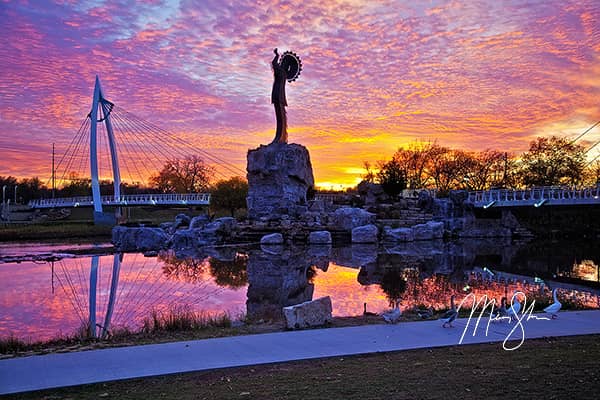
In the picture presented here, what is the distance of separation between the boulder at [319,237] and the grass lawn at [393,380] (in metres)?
31.1

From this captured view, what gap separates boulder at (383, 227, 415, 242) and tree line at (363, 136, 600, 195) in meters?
21.1

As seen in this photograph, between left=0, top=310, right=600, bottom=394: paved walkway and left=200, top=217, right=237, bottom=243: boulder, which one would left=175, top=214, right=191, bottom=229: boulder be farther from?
left=0, top=310, right=600, bottom=394: paved walkway

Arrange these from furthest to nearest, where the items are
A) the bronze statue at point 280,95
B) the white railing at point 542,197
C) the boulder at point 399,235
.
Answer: the bronze statue at point 280,95 → the boulder at point 399,235 → the white railing at point 542,197

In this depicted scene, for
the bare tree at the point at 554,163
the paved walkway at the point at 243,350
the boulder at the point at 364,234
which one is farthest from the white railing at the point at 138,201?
the paved walkway at the point at 243,350

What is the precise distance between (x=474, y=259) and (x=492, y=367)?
2310 cm

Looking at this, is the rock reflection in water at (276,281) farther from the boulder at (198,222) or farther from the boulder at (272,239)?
the boulder at (198,222)

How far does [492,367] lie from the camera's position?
6.74 meters

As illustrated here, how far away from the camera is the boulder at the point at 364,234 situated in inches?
1569

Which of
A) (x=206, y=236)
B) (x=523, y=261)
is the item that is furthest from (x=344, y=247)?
(x=523, y=261)

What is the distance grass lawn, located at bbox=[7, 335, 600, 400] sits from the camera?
5738 mm

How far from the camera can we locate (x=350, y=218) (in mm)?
42531

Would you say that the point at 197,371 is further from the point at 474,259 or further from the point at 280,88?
the point at 280,88

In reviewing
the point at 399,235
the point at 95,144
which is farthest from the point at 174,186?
the point at 399,235

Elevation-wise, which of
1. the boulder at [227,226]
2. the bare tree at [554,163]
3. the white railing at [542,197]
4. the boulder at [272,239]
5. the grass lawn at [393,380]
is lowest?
the grass lawn at [393,380]
